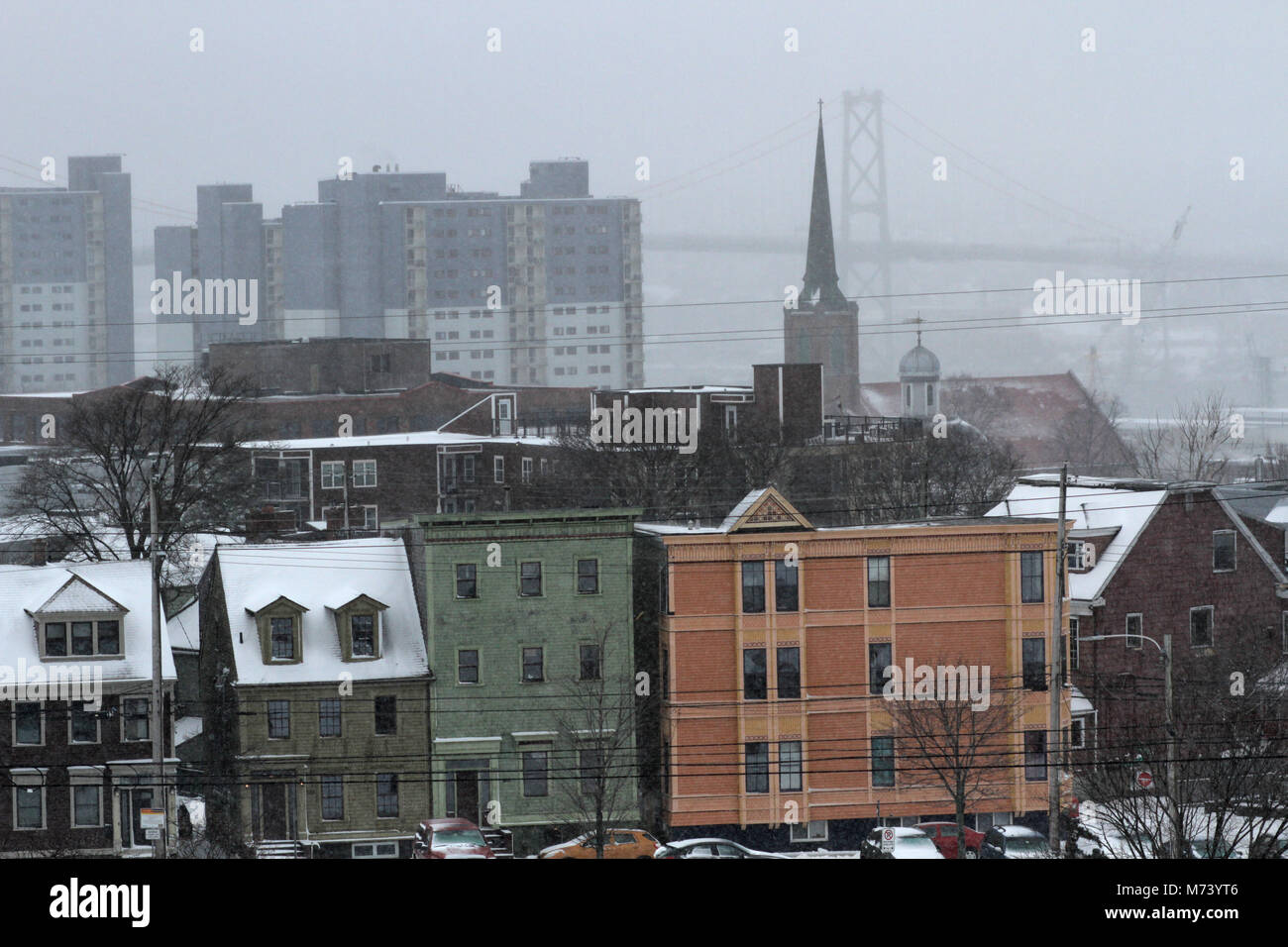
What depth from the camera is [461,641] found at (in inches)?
715

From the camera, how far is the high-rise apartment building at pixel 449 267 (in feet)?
345

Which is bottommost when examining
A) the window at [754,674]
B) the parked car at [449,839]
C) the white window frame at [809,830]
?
the white window frame at [809,830]

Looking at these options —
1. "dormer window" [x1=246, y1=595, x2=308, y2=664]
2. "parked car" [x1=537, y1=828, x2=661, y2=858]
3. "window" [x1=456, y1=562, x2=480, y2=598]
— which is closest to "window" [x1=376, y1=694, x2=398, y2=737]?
"dormer window" [x1=246, y1=595, x2=308, y2=664]

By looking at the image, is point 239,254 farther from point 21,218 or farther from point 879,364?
point 879,364

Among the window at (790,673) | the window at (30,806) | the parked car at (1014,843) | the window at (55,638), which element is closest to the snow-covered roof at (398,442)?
the window at (55,638)

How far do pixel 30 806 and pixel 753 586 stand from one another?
7798mm

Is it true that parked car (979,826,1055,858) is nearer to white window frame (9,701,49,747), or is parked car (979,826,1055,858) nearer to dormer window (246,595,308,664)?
dormer window (246,595,308,664)

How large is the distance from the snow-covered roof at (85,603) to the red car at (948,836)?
7.94 m

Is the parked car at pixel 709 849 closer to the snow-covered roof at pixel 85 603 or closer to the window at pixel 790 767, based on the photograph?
the window at pixel 790 767

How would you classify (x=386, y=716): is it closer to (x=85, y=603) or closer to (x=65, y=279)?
A: (x=85, y=603)

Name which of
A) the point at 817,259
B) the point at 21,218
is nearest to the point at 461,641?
the point at 817,259

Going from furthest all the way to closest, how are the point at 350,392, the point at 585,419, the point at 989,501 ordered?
the point at 350,392 < the point at 585,419 < the point at 989,501

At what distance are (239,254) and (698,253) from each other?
1781 inches
